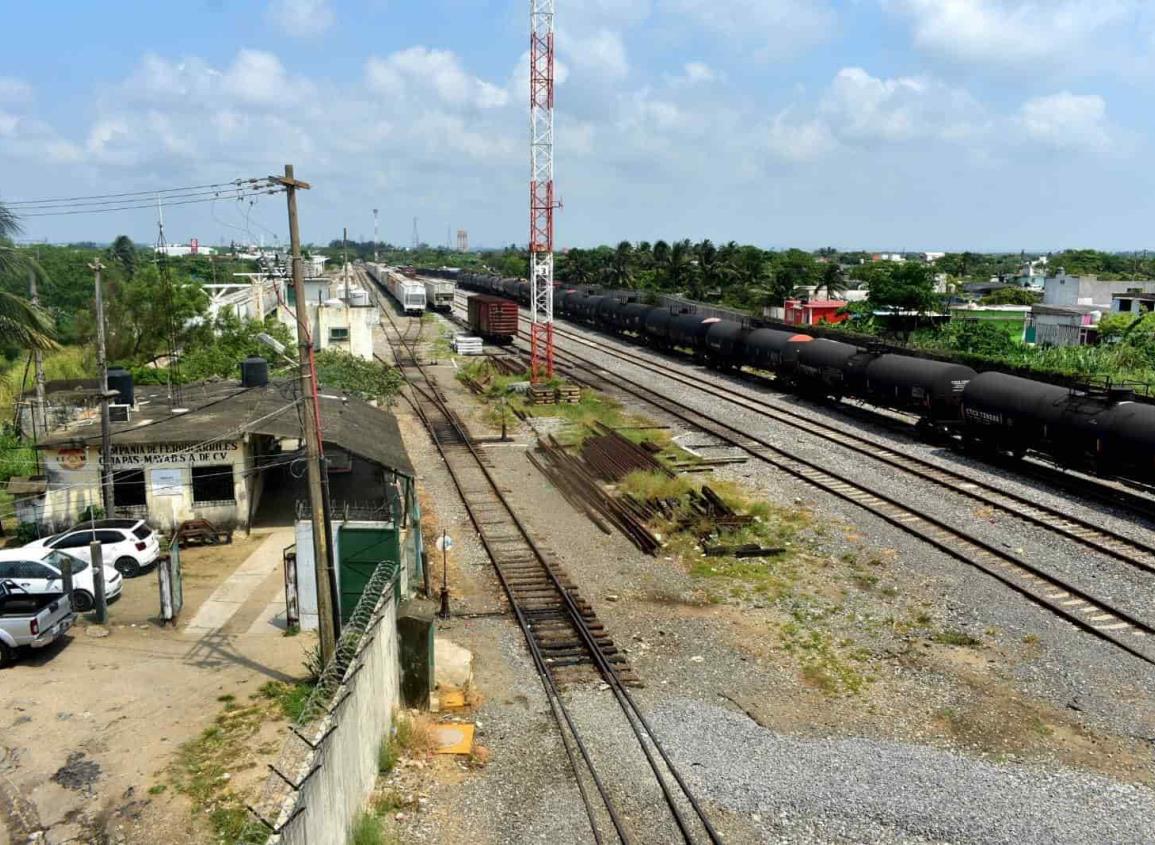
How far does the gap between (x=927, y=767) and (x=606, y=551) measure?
994cm

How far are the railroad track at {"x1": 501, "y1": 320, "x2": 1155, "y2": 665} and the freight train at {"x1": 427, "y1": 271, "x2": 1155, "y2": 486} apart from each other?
16.0 feet

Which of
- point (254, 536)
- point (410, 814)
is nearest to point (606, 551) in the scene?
point (254, 536)

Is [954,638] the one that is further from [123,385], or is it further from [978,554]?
[123,385]

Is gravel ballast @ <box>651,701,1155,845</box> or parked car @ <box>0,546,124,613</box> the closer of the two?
gravel ballast @ <box>651,701,1155,845</box>

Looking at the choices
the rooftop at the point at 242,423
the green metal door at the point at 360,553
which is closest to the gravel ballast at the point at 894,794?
the green metal door at the point at 360,553

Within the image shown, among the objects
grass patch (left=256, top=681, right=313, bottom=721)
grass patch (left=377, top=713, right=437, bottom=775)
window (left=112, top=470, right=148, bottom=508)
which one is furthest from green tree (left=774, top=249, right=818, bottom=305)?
grass patch (left=377, top=713, right=437, bottom=775)

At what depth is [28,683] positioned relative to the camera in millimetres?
14773

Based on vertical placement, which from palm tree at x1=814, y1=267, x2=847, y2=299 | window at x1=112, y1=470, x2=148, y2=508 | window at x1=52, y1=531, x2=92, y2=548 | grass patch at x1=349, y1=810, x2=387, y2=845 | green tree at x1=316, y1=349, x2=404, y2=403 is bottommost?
window at x1=52, y1=531, x2=92, y2=548

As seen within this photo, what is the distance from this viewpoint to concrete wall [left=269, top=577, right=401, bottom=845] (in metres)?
8.00

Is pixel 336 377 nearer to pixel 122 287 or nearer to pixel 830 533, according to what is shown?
pixel 122 287

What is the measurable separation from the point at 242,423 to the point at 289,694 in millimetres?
10510

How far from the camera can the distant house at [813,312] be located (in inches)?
2906

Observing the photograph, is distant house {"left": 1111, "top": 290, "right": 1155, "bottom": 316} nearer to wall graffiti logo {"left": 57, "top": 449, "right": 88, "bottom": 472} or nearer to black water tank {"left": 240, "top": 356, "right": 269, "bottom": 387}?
black water tank {"left": 240, "top": 356, "right": 269, "bottom": 387}

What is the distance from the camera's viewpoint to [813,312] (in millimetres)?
75062
